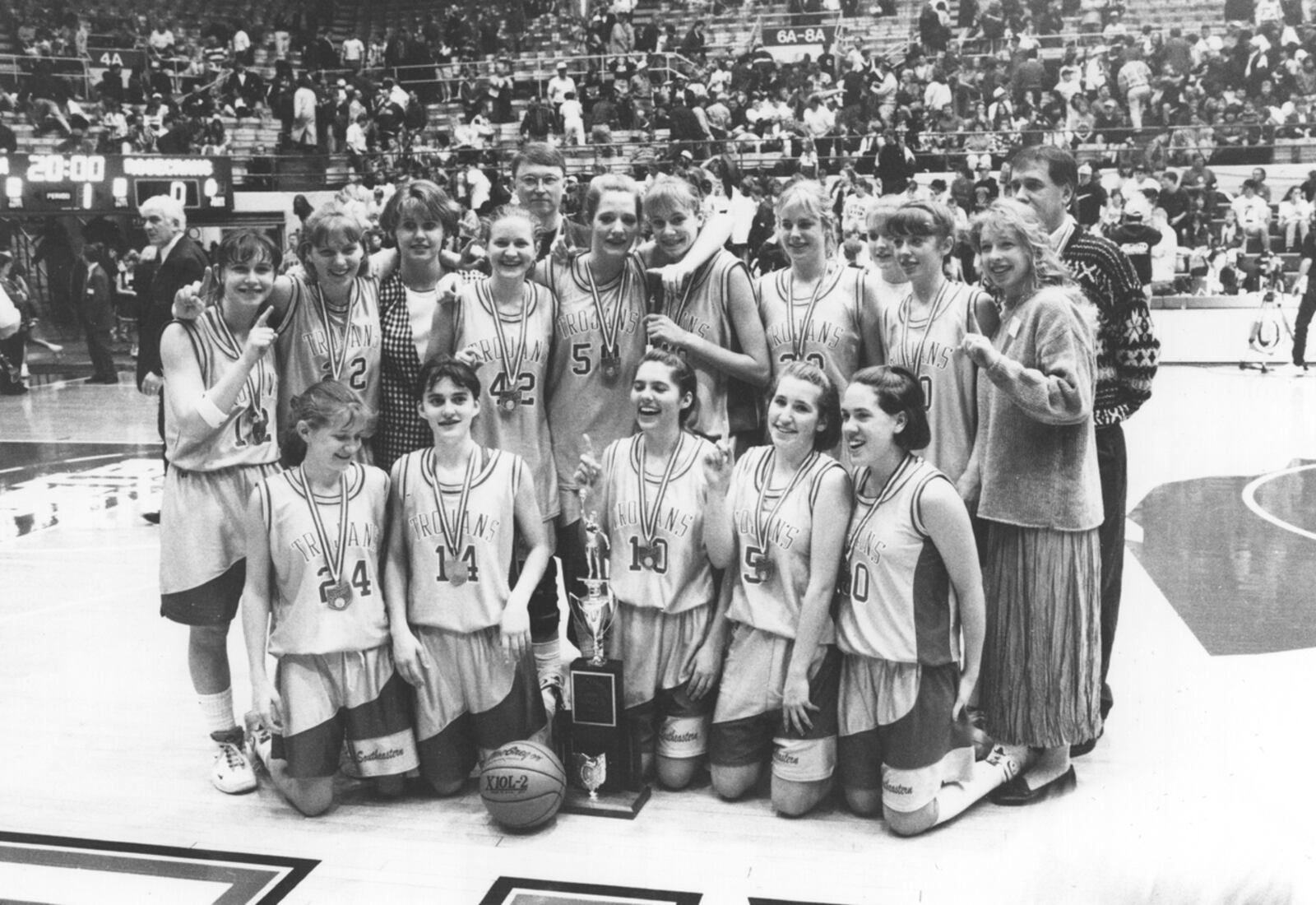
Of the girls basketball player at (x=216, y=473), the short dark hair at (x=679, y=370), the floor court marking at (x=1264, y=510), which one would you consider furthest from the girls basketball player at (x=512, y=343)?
the floor court marking at (x=1264, y=510)

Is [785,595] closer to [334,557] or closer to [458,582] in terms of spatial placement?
[458,582]

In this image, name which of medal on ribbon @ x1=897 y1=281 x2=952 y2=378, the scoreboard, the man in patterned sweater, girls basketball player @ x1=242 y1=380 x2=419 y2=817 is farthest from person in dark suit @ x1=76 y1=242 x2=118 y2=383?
the man in patterned sweater

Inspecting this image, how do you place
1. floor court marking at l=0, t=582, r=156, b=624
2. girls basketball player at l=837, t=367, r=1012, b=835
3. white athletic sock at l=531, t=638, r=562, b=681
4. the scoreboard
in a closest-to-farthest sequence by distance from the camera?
1. girls basketball player at l=837, t=367, r=1012, b=835
2. white athletic sock at l=531, t=638, r=562, b=681
3. floor court marking at l=0, t=582, r=156, b=624
4. the scoreboard

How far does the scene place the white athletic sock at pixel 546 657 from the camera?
4355 millimetres

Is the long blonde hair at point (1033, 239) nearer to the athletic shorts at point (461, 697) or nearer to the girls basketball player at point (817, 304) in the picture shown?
the girls basketball player at point (817, 304)

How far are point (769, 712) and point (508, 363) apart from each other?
1357mm

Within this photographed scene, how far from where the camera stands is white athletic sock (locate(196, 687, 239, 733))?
3.88m

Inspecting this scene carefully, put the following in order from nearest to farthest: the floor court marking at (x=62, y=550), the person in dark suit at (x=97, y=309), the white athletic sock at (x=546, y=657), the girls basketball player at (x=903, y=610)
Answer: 1. the girls basketball player at (x=903, y=610)
2. the white athletic sock at (x=546, y=657)
3. the floor court marking at (x=62, y=550)
4. the person in dark suit at (x=97, y=309)

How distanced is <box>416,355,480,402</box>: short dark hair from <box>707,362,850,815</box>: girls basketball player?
0.74 meters

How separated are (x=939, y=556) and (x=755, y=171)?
44.7ft

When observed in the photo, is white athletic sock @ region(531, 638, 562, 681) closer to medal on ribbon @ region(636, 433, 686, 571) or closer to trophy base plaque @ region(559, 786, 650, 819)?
trophy base plaque @ region(559, 786, 650, 819)

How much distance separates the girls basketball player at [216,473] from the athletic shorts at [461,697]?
2.03ft

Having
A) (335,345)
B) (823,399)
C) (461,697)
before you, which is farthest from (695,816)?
(335,345)

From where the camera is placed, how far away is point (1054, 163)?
12.2ft
